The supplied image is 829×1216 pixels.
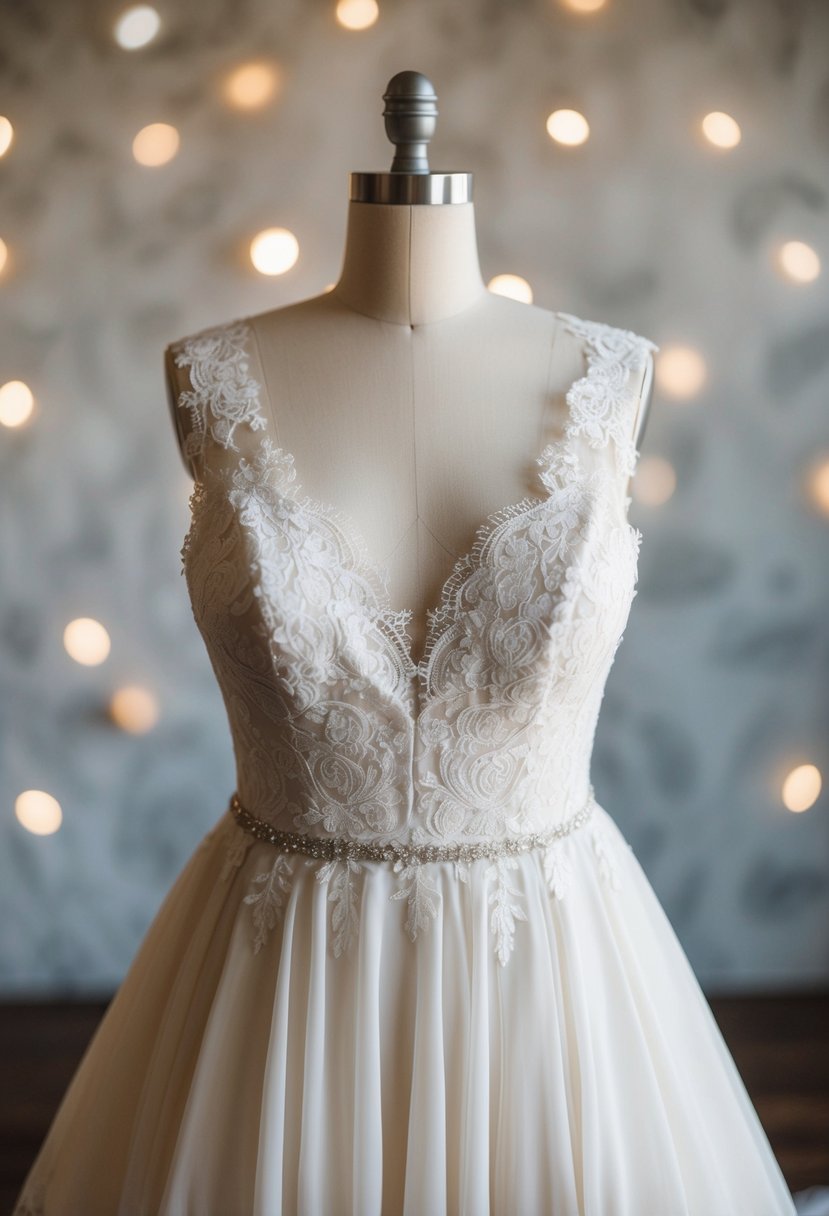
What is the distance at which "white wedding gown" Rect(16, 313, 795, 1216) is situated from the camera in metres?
1.06

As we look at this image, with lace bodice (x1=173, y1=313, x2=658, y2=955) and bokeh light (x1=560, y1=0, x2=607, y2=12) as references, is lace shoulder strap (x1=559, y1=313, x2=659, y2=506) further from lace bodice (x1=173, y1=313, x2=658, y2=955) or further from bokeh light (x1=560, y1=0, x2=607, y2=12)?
bokeh light (x1=560, y1=0, x2=607, y2=12)

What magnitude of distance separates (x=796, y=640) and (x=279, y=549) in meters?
1.50

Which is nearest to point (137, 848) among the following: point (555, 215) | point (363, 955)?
point (363, 955)

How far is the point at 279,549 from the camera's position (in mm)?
1089

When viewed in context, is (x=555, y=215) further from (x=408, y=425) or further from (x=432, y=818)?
(x=432, y=818)

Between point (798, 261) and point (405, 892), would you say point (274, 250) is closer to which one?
point (798, 261)

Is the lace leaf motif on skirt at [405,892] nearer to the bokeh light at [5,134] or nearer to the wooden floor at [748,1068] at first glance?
the wooden floor at [748,1068]

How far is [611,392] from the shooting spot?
1201mm

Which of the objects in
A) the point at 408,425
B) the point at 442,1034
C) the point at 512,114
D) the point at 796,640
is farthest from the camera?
the point at 796,640

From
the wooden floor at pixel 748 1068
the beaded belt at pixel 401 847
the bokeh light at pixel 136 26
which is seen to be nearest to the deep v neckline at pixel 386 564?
the beaded belt at pixel 401 847

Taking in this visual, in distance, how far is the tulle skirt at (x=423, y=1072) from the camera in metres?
1.05

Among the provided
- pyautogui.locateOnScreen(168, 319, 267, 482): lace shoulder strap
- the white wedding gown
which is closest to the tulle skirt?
the white wedding gown

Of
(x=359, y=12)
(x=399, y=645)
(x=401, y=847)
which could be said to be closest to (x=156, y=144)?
(x=359, y=12)

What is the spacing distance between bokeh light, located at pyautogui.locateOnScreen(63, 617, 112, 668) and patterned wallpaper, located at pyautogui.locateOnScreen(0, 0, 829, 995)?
0.8 inches
